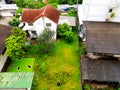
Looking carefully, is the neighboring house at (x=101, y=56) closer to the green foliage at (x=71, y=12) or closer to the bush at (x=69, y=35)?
the bush at (x=69, y=35)

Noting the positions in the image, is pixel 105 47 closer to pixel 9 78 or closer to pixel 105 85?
pixel 105 85

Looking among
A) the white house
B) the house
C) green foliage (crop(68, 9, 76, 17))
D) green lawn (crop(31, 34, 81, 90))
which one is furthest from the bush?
green foliage (crop(68, 9, 76, 17))

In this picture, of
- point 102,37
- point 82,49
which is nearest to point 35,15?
point 82,49

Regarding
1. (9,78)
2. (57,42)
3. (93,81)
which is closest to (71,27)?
(57,42)

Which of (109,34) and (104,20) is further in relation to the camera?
(104,20)

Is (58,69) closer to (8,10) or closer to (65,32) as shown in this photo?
(65,32)
